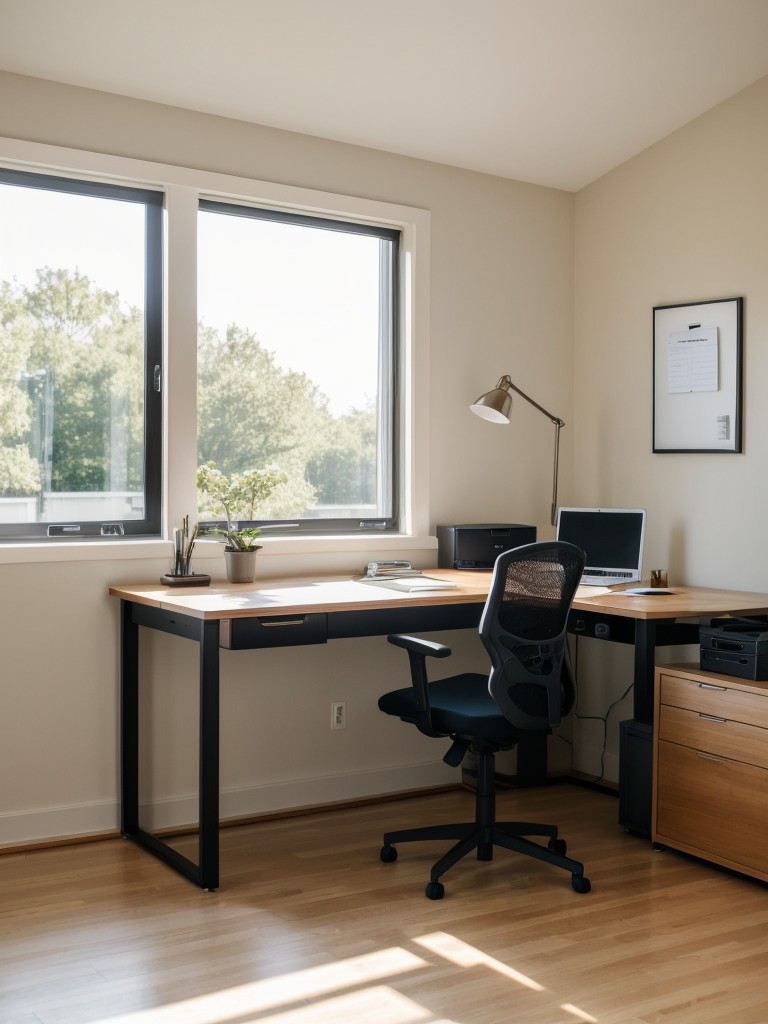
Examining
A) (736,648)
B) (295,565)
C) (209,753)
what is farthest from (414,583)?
(736,648)

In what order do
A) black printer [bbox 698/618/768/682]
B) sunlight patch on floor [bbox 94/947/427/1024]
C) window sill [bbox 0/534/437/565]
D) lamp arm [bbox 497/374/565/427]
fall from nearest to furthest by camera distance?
sunlight patch on floor [bbox 94/947/427/1024], black printer [bbox 698/618/768/682], window sill [bbox 0/534/437/565], lamp arm [bbox 497/374/565/427]

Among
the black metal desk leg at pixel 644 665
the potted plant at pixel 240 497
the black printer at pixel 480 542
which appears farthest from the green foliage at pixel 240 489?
the black metal desk leg at pixel 644 665

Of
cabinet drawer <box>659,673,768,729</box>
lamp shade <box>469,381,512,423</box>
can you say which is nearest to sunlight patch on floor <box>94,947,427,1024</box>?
cabinet drawer <box>659,673,768,729</box>

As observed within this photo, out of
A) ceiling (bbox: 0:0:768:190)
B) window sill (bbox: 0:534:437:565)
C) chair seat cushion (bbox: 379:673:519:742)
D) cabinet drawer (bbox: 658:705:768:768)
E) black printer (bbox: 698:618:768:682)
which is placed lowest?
cabinet drawer (bbox: 658:705:768:768)

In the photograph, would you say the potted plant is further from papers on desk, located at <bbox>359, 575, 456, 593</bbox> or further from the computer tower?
the computer tower

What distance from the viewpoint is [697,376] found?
13.4ft

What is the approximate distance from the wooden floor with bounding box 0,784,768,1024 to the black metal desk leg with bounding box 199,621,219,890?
11 centimetres

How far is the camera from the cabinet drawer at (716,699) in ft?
10.3

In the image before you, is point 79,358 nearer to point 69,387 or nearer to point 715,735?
point 69,387

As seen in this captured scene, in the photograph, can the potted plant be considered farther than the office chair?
Yes

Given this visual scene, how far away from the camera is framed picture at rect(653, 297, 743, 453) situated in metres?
3.94

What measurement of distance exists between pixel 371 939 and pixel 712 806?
47.1 inches

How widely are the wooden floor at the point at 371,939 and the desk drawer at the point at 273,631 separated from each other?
28.8 inches

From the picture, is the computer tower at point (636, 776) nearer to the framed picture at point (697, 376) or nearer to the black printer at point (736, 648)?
the black printer at point (736, 648)
